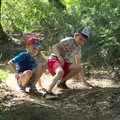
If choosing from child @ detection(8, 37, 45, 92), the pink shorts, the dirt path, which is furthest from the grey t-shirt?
the dirt path

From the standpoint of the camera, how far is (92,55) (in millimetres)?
8984

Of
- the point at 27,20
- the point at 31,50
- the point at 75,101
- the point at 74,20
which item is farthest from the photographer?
the point at 27,20

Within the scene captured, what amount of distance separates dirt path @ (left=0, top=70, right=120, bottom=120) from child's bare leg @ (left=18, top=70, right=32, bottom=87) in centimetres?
19

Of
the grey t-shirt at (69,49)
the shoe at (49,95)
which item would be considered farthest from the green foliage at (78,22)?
the shoe at (49,95)

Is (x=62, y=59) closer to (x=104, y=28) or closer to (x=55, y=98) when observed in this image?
(x=55, y=98)

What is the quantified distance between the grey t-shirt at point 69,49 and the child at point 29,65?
0.46 m

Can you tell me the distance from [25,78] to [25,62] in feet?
1.02

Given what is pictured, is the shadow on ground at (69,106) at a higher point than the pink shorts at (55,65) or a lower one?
lower

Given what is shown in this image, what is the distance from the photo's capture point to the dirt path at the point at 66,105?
5.87 m

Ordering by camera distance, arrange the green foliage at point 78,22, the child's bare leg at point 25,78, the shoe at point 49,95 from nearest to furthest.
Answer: the shoe at point 49,95
the child's bare leg at point 25,78
the green foliage at point 78,22

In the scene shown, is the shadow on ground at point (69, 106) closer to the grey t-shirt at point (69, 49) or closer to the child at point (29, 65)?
the child at point (29, 65)

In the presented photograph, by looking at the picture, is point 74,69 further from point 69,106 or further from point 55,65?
point 69,106

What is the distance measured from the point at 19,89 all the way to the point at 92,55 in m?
2.21

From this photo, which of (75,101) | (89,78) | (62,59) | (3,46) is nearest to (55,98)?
(75,101)
